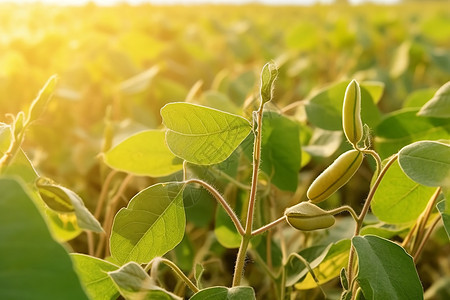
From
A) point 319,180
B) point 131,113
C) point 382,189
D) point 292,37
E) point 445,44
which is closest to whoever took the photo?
point 319,180

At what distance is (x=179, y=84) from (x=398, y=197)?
179cm

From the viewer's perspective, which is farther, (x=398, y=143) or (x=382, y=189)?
(x=398, y=143)

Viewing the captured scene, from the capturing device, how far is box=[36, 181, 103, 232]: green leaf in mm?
543

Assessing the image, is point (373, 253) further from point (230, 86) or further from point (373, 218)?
point (230, 86)

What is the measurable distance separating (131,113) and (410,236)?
3.64 ft

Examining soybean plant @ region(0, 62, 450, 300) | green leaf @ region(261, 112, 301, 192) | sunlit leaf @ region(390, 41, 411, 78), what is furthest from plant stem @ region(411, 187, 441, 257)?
sunlit leaf @ region(390, 41, 411, 78)

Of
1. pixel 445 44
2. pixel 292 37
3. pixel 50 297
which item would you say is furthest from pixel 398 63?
pixel 445 44

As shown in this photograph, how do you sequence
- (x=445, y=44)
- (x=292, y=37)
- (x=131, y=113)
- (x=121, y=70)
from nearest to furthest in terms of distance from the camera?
(x=131, y=113) < (x=121, y=70) < (x=292, y=37) < (x=445, y=44)

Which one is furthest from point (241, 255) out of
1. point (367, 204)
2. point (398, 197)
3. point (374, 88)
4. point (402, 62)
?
point (402, 62)

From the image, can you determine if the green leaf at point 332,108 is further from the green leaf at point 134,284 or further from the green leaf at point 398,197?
the green leaf at point 134,284

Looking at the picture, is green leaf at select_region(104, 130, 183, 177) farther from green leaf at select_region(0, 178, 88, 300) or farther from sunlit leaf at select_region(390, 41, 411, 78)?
sunlit leaf at select_region(390, 41, 411, 78)

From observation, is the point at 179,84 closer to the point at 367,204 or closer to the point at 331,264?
the point at 331,264

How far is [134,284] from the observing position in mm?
533

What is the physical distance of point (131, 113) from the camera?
5.93 feet
